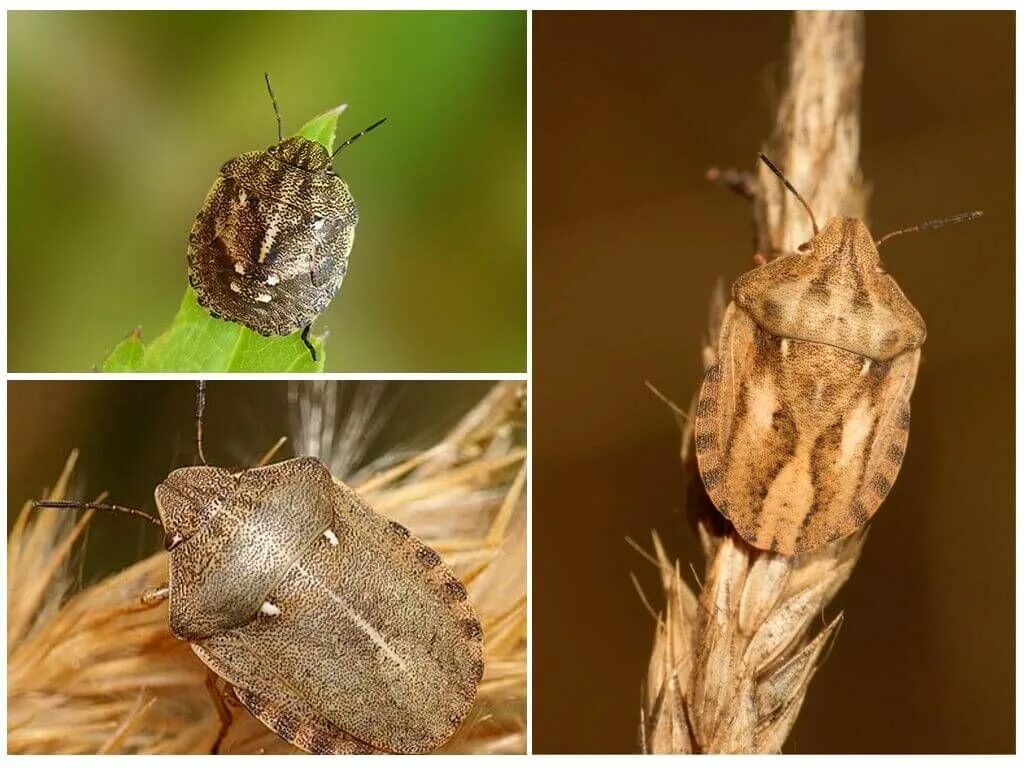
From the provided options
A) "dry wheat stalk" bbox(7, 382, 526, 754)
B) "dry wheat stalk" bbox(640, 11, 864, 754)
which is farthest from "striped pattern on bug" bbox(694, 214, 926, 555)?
"dry wheat stalk" bbox(7, 382, 526, 754)

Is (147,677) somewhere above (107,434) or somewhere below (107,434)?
below

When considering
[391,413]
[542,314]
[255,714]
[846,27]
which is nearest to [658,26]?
[846,27]

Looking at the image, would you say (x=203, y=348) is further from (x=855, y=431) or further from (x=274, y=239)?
(x=855, y=431)

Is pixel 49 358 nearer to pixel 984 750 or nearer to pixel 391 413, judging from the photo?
pixel 391 413

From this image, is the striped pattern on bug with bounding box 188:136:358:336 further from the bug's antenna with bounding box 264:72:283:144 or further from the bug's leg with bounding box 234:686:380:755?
the bug's leg with bounding box 234:686:380:755

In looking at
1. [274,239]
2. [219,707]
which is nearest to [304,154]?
[274,239]

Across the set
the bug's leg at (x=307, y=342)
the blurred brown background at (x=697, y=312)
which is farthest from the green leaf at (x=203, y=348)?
the blurred brown background at (x=697, y=312)
